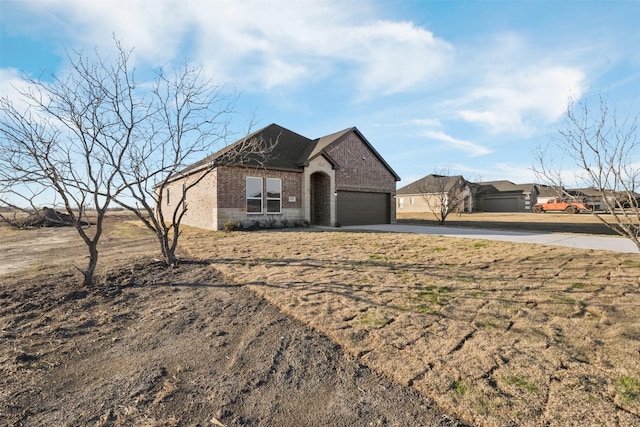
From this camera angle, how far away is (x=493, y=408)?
2.22 m

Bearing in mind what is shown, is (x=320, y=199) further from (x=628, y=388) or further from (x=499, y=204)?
(x=499, y=204)

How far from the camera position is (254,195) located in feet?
50.0

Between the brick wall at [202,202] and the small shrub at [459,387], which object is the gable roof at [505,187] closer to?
the brick wall at [202,202]

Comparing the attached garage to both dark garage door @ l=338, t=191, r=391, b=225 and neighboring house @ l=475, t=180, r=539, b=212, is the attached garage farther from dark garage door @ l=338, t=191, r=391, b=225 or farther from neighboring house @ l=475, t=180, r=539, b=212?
dark garage door @ l=338, t=191, r=391, b=225

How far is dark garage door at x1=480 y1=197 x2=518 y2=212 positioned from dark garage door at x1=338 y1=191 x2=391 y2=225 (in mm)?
31824

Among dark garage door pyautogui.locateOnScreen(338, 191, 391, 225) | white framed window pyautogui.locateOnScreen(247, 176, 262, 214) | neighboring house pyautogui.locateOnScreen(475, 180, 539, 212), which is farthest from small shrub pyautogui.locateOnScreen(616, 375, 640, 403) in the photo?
neighboring house pyautogui.locateOnScreen(475, 180, 539, 212)

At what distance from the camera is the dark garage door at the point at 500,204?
142ft

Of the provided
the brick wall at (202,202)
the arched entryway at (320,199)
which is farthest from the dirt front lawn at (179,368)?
the arched entryway at (320,199)

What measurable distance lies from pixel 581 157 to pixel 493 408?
4.78 meters

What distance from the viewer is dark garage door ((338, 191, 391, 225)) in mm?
18250

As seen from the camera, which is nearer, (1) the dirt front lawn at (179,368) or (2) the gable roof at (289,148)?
(1) the dirt front lawn at (179,368)

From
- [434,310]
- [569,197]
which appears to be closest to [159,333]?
[434,310]

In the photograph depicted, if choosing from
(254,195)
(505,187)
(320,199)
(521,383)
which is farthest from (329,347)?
(505,187)

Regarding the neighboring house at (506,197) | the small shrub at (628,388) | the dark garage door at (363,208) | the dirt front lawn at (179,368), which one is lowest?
the dirt front lawn at (179,368)
